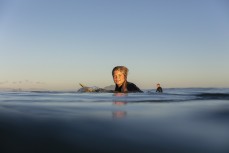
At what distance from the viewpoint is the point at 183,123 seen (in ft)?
10.2

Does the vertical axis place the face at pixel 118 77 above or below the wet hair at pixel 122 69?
below

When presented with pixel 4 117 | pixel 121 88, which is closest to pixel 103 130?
pixel 4 117

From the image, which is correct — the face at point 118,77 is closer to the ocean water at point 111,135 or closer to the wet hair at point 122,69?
the wet hair at point 122,69

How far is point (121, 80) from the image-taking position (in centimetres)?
1319

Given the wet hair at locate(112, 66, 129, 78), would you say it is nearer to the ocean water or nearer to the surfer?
the surfer

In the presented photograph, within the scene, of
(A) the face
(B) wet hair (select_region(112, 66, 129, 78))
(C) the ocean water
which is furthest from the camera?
(B) wet hair (select_region(112, 66, 129, 78))

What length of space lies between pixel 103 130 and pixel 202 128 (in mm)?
1141

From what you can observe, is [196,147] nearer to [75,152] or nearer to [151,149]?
[151,149]

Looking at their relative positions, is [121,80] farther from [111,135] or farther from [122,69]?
[111,135]

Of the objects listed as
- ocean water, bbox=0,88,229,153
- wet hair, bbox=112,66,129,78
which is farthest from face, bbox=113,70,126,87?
ocean water, bbox=0,88,229,153

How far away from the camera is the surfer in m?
13.1

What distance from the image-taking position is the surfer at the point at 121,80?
13.1 metres

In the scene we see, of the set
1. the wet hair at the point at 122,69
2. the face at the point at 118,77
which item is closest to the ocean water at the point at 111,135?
the face at the point at 118,77

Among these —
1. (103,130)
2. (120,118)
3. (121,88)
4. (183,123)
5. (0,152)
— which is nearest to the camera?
(0,152)
